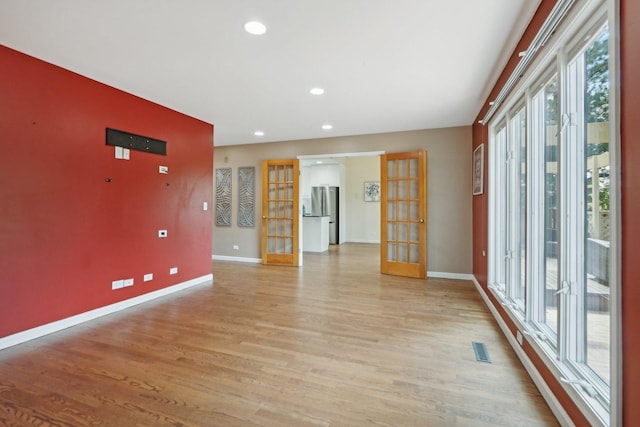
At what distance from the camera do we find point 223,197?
6.68m

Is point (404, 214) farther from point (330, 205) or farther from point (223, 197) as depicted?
point (330, 205)

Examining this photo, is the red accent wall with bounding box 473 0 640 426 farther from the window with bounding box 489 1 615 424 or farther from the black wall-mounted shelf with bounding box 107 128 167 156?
the black wall-mounted shelf with bounding box 107 128 167 156

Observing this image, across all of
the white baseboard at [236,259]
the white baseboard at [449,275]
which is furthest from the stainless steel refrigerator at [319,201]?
the white baseboard at [449,275]

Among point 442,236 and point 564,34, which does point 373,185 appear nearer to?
point 442,236

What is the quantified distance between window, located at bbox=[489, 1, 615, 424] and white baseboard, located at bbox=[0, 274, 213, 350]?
4.07 metres

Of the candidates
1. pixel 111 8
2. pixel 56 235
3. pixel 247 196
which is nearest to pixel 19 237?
pixel 56 235

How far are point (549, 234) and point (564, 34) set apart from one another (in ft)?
4.18

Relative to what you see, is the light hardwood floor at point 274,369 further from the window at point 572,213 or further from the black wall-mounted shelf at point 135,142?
the black wall-mounted shelf at point 135,142

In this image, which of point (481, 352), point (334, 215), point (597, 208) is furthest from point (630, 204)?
point (334, 215)

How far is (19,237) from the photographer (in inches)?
104

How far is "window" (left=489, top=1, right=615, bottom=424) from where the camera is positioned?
149cm

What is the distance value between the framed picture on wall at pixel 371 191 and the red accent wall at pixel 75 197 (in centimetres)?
648

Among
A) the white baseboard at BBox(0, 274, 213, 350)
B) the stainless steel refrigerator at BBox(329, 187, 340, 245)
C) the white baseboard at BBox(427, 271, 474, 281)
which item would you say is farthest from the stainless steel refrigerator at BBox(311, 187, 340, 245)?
the white baseboard at BBox(0, 274, 213, 350)

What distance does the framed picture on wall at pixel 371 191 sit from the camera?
968cm
